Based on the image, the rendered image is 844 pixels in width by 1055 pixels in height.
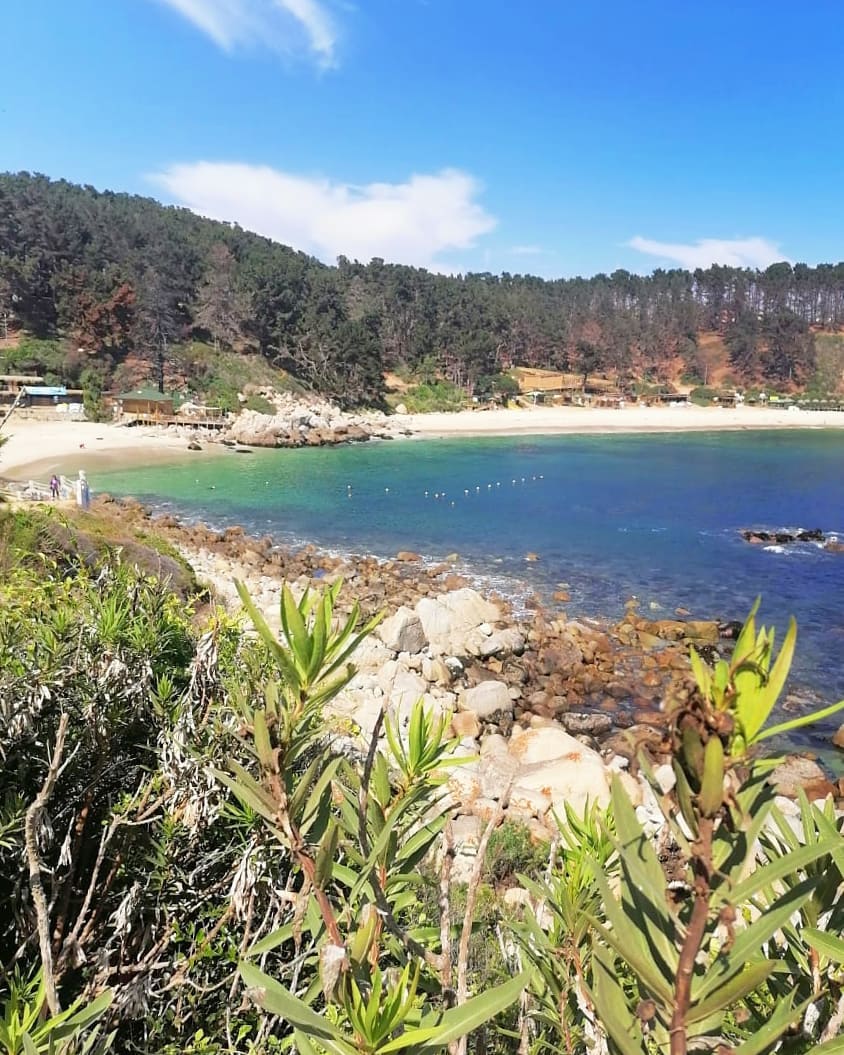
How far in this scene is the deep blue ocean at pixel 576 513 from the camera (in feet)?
68.4

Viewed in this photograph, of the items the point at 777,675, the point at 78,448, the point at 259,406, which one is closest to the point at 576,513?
the point at 78,448

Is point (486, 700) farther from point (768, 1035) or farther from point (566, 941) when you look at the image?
point (768, 1035)

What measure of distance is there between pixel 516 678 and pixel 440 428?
179 ft

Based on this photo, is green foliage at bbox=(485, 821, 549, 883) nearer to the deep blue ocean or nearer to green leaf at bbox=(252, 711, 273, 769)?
green leaf at bbox=(252, 711, 273, 769)

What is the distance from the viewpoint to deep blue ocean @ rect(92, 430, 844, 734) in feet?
68.4

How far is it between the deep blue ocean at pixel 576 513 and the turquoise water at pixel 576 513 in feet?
0.28

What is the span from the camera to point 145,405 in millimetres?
54656

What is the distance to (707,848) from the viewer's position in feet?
2.27

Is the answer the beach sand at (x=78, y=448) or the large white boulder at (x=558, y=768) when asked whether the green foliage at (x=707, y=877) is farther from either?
the beach sand at (x=78, y=448)

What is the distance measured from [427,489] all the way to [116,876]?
3614 centimetres

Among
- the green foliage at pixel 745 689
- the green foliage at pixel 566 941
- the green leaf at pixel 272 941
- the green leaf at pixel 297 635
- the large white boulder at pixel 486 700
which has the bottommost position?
the large white boulder at pixel 486 700

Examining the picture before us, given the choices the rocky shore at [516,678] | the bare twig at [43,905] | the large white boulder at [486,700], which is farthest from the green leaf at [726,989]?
the large white boulder at [486,700]

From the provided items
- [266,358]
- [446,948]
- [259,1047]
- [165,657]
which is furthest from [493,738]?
Result: [266,358]

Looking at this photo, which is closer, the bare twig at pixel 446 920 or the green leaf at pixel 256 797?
the green leaf at pixel 256 797
